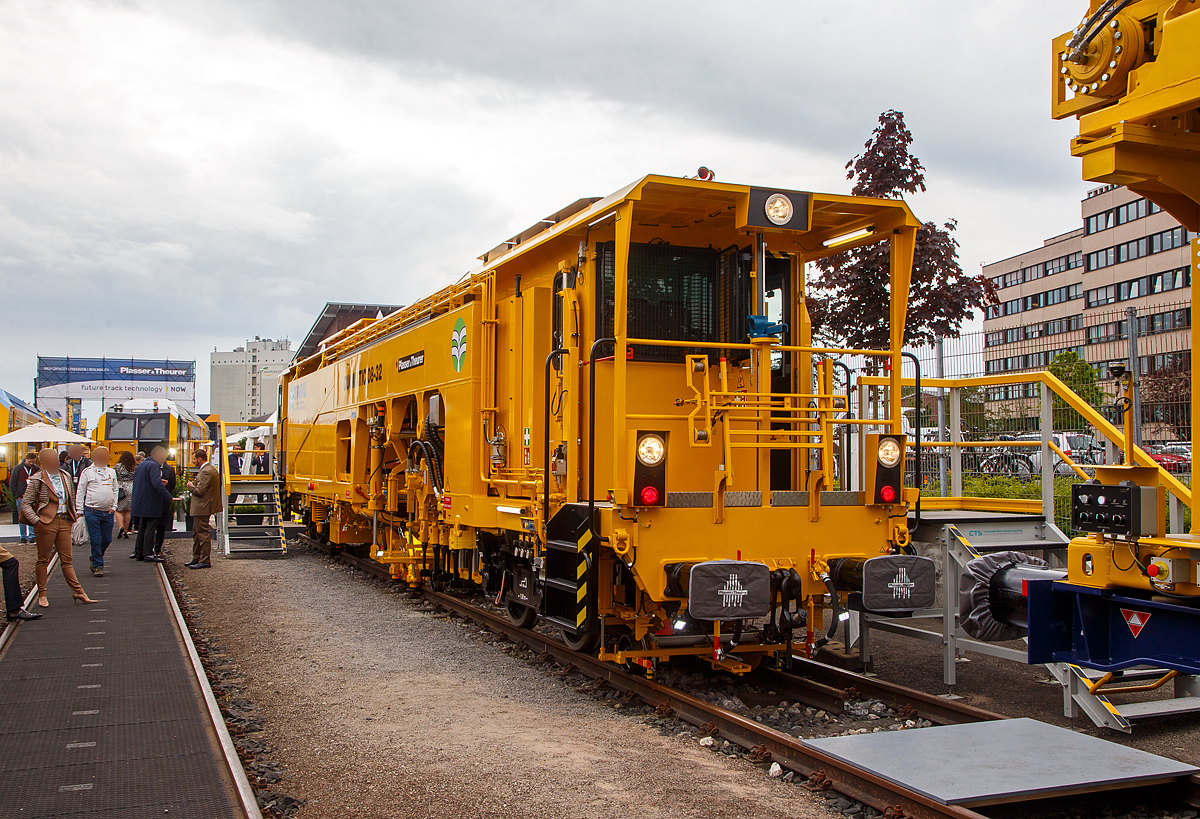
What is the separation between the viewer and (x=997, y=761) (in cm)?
459

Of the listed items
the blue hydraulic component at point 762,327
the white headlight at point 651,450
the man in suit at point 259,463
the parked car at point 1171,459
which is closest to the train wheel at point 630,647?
the white headlight at point 651,450

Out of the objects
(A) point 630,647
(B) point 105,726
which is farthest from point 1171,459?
(B) point 105,726

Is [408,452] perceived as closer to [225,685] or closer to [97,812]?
[225,685]

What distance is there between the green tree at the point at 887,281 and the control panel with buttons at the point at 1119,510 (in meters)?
6.51

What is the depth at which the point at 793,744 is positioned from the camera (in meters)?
4.97

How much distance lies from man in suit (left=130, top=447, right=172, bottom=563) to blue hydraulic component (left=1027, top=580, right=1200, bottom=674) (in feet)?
43.0

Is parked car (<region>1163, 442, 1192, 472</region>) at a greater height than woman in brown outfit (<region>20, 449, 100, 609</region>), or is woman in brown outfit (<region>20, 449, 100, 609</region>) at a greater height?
parked car (<region>1163, 442, 1192, 472</region>)

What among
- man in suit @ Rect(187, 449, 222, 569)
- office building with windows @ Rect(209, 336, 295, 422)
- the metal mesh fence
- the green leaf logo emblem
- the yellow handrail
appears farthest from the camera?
office building with windows @ Rect(209, 336, 295, 422)

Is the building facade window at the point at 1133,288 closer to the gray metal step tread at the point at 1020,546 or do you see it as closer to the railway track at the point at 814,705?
the gray metal step tread at the point at 1020,546

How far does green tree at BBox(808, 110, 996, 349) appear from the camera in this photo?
10383 mm

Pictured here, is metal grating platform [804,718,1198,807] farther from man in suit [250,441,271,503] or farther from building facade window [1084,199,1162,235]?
building facade window [1084,199,1162,235]

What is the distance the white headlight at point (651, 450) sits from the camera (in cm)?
582

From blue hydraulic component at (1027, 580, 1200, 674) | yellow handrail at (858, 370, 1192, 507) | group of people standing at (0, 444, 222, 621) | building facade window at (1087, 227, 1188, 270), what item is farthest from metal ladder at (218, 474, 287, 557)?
building facade window at (1087, 227, 1188, 270)

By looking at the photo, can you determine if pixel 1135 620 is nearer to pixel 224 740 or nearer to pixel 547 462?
pixel 547 462
